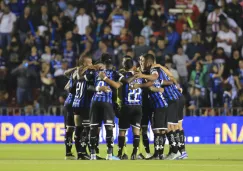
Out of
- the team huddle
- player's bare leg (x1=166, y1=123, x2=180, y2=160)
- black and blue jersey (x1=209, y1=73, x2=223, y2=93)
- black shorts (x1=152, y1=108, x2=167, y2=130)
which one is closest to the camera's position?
the team huddle

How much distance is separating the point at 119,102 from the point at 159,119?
113 cm

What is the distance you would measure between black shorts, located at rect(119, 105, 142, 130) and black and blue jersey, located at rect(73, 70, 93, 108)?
905 millimetres

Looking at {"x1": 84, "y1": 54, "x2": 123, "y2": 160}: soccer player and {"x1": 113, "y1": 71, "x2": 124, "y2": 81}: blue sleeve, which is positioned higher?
{"x1": 113, "y1": 71, "x2": 124, "y2": 81}: blue sleeve

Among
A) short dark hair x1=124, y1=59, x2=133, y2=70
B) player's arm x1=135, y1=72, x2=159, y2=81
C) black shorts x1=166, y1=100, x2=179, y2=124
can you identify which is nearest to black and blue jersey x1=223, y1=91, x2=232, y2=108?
black shorts x1=166, y1=100, x2=179, y2=124

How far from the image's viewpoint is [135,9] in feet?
110

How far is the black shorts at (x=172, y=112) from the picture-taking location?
21500mm

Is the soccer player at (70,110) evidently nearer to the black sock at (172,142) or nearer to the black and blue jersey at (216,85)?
the black sock at (172,142)

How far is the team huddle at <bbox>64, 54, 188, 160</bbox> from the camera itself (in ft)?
66.9

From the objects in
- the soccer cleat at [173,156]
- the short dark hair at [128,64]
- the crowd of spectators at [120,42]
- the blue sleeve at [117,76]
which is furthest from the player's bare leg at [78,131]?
the crowd of spectators at [120,42]

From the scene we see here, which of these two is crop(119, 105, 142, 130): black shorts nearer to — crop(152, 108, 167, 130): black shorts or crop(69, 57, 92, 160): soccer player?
crop(152, 108, 167, 130): black shorts

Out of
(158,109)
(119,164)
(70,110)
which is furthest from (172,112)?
(119,164)

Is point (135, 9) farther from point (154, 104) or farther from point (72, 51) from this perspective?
point (154, 104)

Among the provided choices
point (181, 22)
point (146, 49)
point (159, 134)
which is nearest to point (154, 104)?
point (159, 134)

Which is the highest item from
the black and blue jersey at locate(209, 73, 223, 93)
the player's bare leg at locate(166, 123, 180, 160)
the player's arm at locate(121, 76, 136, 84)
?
the black and blue jersey at locate(209, 73, 223, 93)
